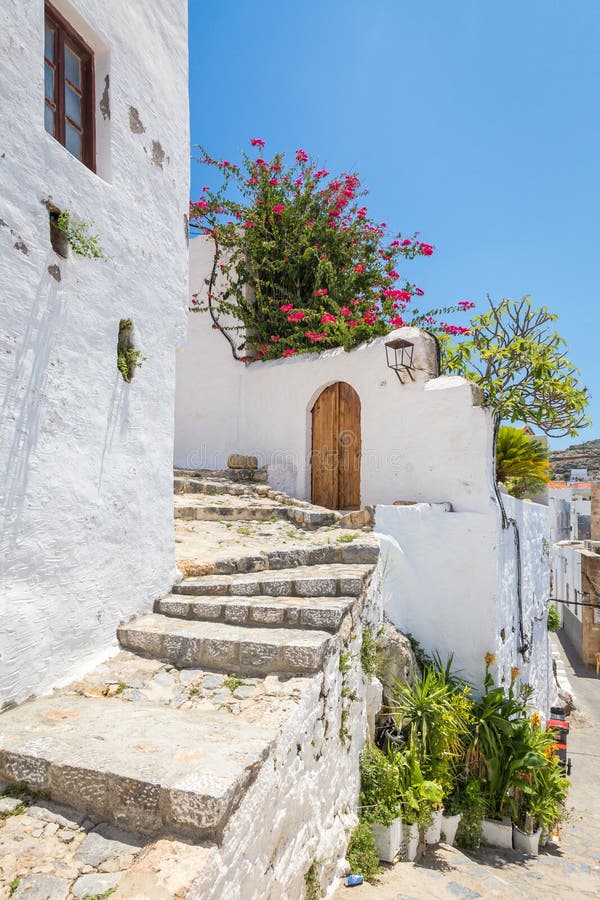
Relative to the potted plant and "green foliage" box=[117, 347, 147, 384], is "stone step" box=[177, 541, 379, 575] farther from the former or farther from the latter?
"green foliage" box=[117, 347, 147, 384]

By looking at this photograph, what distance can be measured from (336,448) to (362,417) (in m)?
0.68

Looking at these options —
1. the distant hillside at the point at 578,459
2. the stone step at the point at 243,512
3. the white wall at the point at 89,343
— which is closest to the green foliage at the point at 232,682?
the white wall at the point at 89,343

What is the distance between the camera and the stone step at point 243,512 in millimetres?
6512

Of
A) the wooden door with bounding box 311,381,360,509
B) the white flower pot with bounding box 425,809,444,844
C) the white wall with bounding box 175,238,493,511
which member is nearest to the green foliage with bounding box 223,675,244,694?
the white flower pot with bounding box 425,809,444,844

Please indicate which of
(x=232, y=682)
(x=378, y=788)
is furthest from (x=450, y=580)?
(x=232, y=682)

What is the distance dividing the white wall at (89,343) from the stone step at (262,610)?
0.82 feet

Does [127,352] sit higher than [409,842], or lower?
higher

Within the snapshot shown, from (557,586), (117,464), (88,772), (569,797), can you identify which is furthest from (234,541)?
(557,586)

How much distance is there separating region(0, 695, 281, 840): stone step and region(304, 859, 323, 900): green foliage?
3.27 feet

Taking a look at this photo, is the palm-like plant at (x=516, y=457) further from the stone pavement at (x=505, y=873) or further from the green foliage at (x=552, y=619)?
the green foliage at (x=552, y=619)

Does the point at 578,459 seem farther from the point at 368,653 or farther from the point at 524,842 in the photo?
the point at 368,653

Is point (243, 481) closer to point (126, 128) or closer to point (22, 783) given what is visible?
point (126, 128)

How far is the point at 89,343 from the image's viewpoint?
11.9 feet

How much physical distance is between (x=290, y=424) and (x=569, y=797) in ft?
21.2
